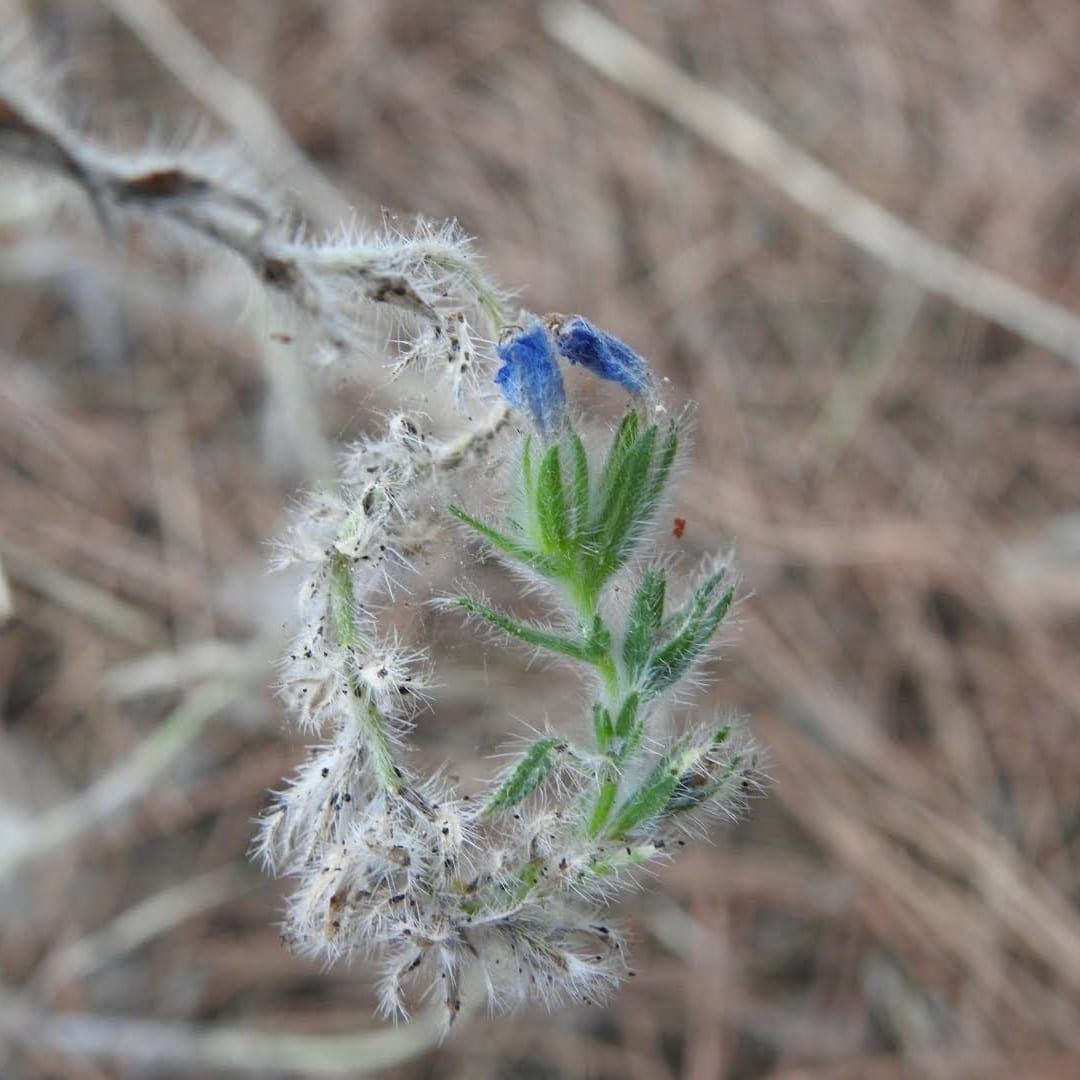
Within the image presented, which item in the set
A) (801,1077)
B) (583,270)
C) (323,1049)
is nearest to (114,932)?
(323,1049)

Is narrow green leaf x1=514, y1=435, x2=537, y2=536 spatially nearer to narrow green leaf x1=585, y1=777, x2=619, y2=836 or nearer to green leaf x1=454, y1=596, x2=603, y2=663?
green leaf x1=454, y1=596, x2=603, y2=663

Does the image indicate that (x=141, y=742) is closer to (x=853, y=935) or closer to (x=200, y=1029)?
(x=200, y=1029)

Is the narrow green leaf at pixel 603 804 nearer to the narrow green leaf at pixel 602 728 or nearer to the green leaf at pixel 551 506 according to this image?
the narrow green leaf at pixel 602 728

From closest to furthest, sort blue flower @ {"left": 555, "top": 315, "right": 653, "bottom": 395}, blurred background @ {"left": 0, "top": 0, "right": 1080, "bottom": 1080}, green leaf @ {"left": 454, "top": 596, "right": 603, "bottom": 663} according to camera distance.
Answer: green leaf @ {"left": 454, "top": 596, "right": 603, "bottom": 663}, blue flower @ {"left": 555, "top": 315, "right": 653, "bottom": 395}, blurred background @ {"left": 0, "top": 0, "right": 1080, "bottom": 1080}

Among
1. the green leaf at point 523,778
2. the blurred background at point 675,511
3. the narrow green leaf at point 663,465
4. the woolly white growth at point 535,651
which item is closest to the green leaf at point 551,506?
the woolly white growth at point 535,651

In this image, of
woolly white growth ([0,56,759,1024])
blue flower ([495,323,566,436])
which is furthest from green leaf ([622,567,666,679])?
blue flower ([495,323,566,436])

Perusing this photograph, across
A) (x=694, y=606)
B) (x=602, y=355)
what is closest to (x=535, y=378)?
(x=602, y=355)

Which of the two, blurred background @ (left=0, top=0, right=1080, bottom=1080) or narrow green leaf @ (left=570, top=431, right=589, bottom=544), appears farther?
blurred background @ (left=0, top=0, right=1080, bottom=1080)
